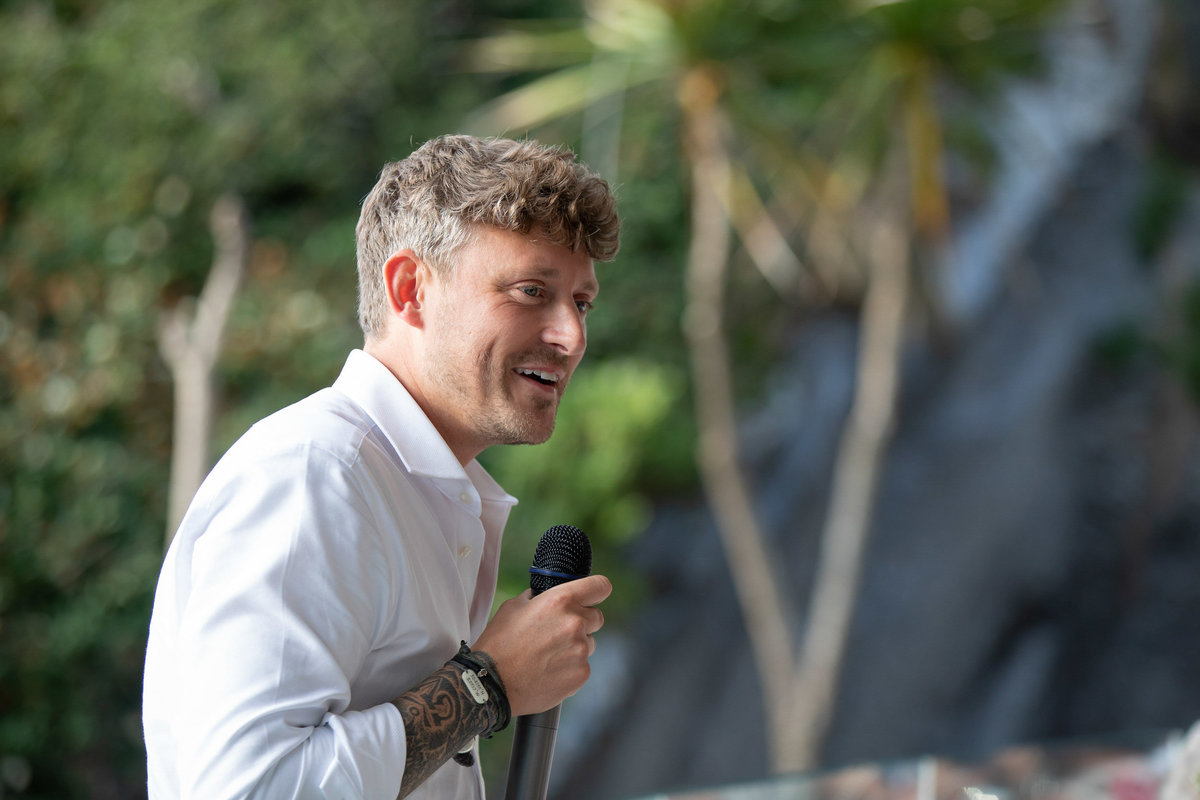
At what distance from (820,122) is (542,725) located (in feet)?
14.6

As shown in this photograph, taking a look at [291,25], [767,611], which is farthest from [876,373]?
[291,25]

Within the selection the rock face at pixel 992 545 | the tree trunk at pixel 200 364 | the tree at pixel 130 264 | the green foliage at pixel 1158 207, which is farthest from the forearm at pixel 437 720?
the green foliage at pixel 1158 207

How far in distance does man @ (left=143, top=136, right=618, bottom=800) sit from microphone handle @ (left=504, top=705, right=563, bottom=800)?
5 centimetres

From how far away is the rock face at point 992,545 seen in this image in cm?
659

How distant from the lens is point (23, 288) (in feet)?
14.9

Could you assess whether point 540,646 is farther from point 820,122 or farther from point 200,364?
point 820,122

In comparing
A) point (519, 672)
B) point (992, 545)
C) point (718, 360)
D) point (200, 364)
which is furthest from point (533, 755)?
point (992, 545)

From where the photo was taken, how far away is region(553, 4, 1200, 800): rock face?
6594mm

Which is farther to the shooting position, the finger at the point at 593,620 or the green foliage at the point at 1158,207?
the green foliage at the point at 1158,207

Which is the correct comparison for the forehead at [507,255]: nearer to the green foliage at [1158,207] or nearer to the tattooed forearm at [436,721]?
the tattooed forearm at [436,721]

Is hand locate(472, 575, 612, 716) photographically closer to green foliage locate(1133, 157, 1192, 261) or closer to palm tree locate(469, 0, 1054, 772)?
palm tree locate(469, 0, 1054, 772)

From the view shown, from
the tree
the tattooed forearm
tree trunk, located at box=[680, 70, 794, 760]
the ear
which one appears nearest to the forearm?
the tattooed forearm

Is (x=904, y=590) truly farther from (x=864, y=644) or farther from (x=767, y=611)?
(x=767, y=611)

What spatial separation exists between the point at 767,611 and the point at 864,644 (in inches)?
111
